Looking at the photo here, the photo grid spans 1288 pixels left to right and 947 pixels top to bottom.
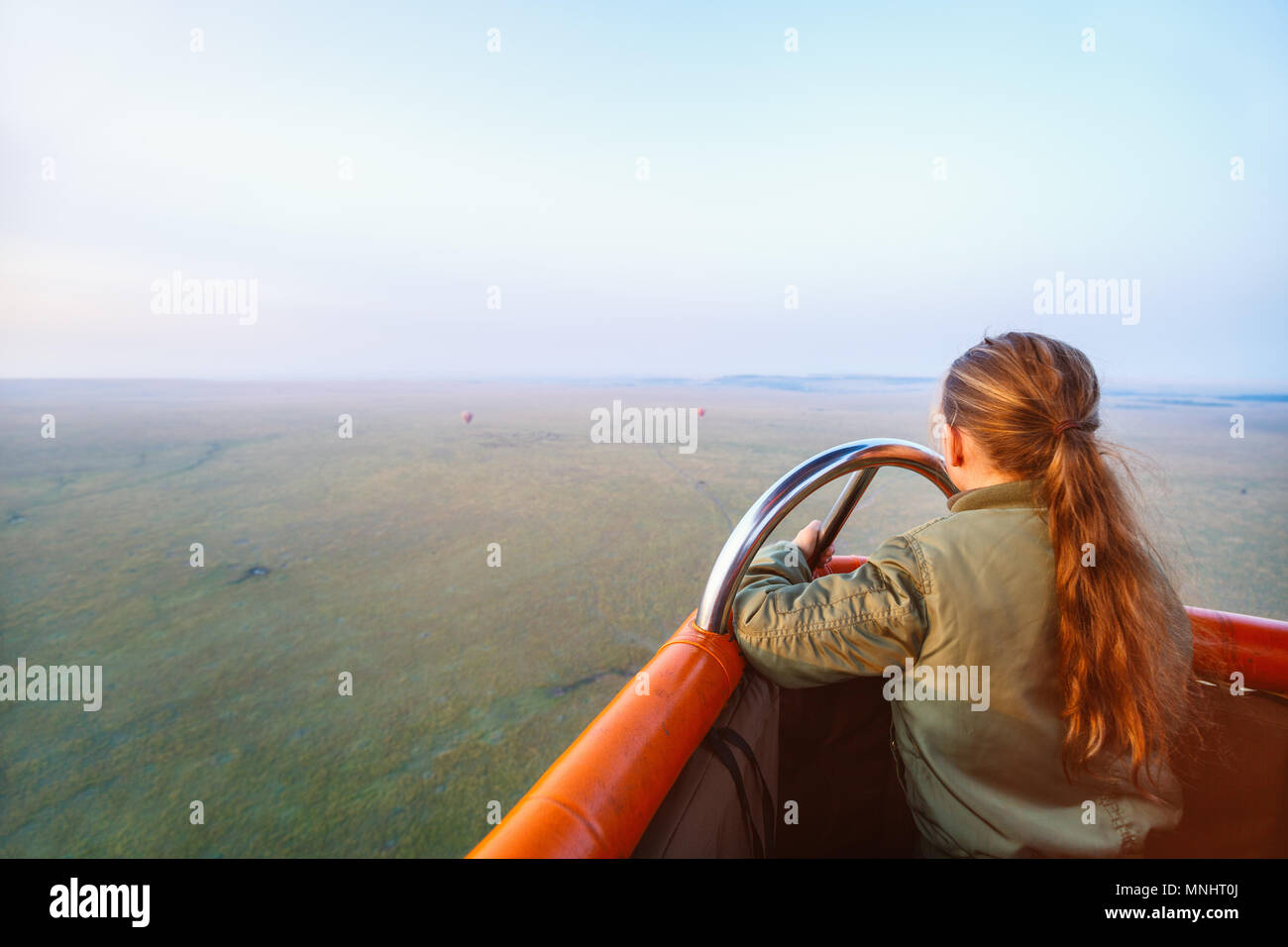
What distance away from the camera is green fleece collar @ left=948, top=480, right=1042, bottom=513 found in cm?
73

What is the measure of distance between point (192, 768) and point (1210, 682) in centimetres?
268

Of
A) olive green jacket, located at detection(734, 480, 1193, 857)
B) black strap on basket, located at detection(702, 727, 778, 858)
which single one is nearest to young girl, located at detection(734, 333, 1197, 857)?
olive green jacket, located at detection(734, 480, 1193, 857)

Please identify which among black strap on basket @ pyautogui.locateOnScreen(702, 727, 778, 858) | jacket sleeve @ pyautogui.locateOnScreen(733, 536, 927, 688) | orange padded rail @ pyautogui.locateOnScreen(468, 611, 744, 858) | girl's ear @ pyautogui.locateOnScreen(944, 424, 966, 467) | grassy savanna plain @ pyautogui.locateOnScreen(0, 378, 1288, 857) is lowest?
grassy savanna plain @ pyautogui.locateOnScreen(0, 378, 1288, 857)

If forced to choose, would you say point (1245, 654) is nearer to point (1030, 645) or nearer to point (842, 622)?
point (1030, 645)

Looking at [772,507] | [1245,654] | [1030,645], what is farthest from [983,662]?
[1245,654]

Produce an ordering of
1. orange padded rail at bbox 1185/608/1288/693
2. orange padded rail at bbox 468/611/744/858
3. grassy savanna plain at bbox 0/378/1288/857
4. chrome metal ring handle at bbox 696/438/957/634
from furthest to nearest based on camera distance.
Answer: grassy savanna plain at bbox 0/378/1288/857 < orange padded rail at bbox 1185/608/1288/693 < chrome metal ring handle at bbox 696/438/957/634 < orange padded rail at bbox 468/611/744/858

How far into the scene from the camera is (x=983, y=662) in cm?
68

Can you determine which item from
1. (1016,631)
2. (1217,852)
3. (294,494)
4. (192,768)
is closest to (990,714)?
(1016,631)

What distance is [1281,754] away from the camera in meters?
0.94

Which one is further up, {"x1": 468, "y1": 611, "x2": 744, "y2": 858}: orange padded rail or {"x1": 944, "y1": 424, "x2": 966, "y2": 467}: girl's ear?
{"x1": 944, "y1": 424, "x2": 966, "y2": 467}: girl's ear

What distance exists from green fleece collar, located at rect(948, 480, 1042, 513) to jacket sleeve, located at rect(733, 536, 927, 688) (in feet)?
0.41

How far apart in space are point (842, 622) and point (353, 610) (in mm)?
2986

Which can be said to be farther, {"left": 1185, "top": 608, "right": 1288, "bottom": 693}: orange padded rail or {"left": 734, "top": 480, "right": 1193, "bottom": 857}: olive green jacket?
{"left": 1185, "top": 608, "right": 1288, "bottom": 693}: orange padded rail

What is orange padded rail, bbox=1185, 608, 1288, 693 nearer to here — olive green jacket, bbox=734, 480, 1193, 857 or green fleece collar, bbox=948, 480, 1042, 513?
olive green jacket, bbox=734, 480, 1193, 857
